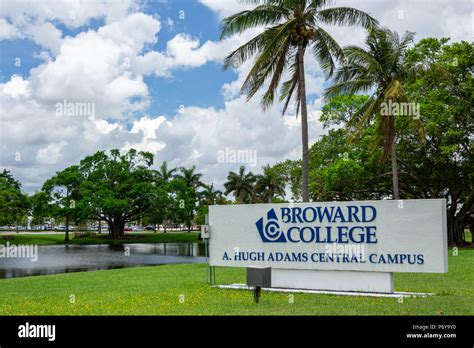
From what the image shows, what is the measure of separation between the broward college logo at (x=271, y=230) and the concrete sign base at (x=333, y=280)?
82 cm

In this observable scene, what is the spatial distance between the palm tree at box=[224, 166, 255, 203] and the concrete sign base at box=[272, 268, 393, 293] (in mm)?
61739

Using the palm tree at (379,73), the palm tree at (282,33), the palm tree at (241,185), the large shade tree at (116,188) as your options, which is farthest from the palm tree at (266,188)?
the palm tree at (282,33)

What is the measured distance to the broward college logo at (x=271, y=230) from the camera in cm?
1391

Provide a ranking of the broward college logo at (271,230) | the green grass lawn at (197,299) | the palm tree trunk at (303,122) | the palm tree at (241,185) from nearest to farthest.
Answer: the green grass lawn at (197,299) → the broward college logo at (271,230) → the palm tree trunk at (303,122) → the palm tree at (241,185)

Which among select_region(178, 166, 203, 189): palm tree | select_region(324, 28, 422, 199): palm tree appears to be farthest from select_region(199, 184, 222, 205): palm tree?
select_region(324, 28, 422, 199): palm tree

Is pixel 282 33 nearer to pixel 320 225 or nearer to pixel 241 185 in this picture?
pixel 320 225

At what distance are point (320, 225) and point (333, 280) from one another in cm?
143

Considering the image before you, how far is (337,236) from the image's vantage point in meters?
13.0

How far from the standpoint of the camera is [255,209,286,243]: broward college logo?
13.9m

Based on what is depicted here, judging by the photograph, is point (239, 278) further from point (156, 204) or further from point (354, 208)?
point (156, 204)

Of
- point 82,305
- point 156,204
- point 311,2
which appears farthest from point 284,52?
point 156,204

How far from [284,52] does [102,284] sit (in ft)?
35.9

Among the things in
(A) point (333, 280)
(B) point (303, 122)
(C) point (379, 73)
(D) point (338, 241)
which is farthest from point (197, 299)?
(C) point (379, 73)

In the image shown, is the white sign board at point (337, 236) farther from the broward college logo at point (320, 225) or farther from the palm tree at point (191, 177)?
the palm tree at point (191, 177)
